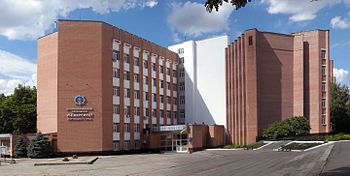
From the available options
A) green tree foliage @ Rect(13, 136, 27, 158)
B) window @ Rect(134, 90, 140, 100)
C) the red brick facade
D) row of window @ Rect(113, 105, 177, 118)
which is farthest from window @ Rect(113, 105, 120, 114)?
green tree foliage @ Rect(13, 136, 27, 158)

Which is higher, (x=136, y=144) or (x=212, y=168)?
(x=212, y=168)

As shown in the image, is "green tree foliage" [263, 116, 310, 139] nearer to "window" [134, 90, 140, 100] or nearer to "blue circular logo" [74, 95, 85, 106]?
"window" [134, 90, 140, 100]

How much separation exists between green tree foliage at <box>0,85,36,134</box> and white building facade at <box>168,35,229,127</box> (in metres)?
24.4

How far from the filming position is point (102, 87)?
52.2m

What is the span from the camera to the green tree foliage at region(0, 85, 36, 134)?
60344 mm

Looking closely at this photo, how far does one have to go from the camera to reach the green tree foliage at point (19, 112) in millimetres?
60344

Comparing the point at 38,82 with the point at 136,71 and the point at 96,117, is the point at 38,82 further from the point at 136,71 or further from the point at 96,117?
the point at 136,71

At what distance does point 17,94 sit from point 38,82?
33.9 feet

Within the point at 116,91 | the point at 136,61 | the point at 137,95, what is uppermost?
the point at 136,61

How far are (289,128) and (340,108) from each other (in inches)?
825

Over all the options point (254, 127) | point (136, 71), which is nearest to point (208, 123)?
point (254, 127)

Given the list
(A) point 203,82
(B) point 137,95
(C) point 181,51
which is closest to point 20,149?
(B) point 137,95

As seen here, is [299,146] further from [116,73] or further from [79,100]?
[79,100]

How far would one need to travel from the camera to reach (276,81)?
2494 inches
